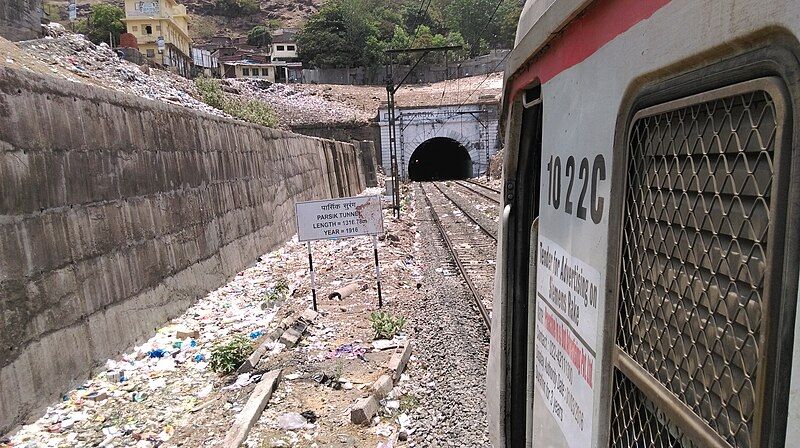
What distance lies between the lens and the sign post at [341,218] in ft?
29.1

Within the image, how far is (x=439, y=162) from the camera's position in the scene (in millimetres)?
64562

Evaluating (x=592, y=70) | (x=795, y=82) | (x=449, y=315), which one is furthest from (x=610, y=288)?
(x=449, y=315)

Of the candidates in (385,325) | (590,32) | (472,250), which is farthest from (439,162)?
(590,32)

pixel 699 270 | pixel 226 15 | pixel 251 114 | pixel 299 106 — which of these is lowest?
pixel 699 270

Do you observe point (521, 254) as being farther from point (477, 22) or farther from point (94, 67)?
point (477, 22)

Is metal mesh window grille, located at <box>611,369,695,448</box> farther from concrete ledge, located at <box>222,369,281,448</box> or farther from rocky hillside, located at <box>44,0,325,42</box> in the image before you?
rocky hillside, located at <box>44,0,325,42</box>

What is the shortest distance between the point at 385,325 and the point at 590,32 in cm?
595

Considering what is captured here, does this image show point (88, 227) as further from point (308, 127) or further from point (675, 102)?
point (308, 127)

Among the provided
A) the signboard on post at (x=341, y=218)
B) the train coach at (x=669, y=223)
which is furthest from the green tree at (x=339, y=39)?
the train coach at (x=669, y=223)

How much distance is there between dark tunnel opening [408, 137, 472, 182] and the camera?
59719 millimetres

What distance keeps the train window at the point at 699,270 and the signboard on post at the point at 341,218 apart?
7.37m

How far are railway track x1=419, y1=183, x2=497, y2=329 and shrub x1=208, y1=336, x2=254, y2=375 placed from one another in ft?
10.4

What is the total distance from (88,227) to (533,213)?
16.8 feet

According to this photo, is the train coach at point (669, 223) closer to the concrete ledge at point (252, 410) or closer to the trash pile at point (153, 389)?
the concrete ledge at point (252, 410)
